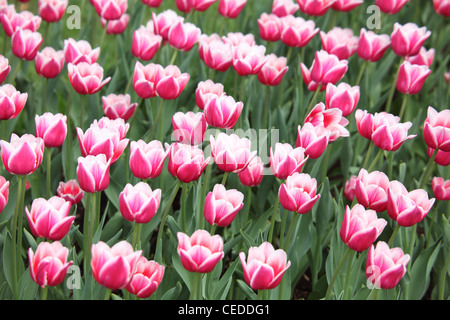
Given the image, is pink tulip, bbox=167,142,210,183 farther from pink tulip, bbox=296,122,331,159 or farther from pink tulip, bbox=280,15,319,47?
pink tulip, bbox=280,15,319,47

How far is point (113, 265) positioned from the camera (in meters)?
1.25

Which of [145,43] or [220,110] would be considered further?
[145,43]

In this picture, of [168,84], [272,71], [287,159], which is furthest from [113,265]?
[272,71]

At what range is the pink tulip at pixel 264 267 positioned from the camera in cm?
137

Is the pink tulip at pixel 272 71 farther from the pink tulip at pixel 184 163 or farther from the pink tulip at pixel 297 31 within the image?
the pink tulip at pixel 184 163

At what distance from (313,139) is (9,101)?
0.83m

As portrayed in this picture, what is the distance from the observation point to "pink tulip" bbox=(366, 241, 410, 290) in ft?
4.62

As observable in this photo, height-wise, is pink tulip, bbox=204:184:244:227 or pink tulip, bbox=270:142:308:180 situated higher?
pink tulip, bbox=270:142:308:180

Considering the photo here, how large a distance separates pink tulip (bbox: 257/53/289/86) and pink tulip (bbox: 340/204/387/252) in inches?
31.4

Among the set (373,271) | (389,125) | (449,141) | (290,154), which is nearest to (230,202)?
(290,154)

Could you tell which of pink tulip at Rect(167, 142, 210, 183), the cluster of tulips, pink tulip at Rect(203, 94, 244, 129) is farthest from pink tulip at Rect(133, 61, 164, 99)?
pink tulip at Rect(167, 142, 210, 183)

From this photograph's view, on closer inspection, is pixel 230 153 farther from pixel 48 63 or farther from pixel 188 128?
pixel 48 63

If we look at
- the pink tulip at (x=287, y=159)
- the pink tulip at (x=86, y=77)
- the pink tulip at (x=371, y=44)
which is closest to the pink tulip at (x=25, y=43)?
the pink tulip at (x=86, y=77)

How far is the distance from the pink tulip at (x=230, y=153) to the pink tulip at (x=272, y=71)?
2.07ft
